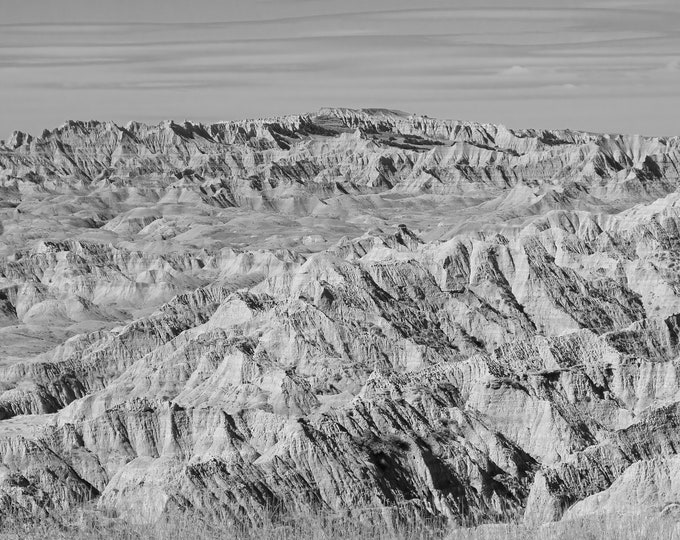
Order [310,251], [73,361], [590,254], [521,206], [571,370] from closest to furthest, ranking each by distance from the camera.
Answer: [571,370], [73,361], [590,254], [310,251], [521,206]

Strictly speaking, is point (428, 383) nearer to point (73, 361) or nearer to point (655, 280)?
point (73, 361)

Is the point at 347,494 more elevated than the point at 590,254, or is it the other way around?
the point at 590,254

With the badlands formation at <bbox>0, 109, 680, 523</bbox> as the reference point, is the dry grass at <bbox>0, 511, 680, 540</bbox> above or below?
below

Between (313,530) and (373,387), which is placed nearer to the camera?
(313,530)

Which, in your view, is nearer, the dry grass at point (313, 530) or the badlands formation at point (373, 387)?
the dry grass at point (313, 530)

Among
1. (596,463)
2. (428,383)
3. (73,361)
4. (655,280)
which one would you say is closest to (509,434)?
(428,383)

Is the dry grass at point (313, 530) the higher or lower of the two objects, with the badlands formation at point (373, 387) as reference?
lower

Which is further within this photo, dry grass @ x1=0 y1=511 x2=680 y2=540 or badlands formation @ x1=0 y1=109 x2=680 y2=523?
badlands formation @ x1=0 y1=109 x2=680 y2=523

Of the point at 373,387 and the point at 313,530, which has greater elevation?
the point at 373,387
